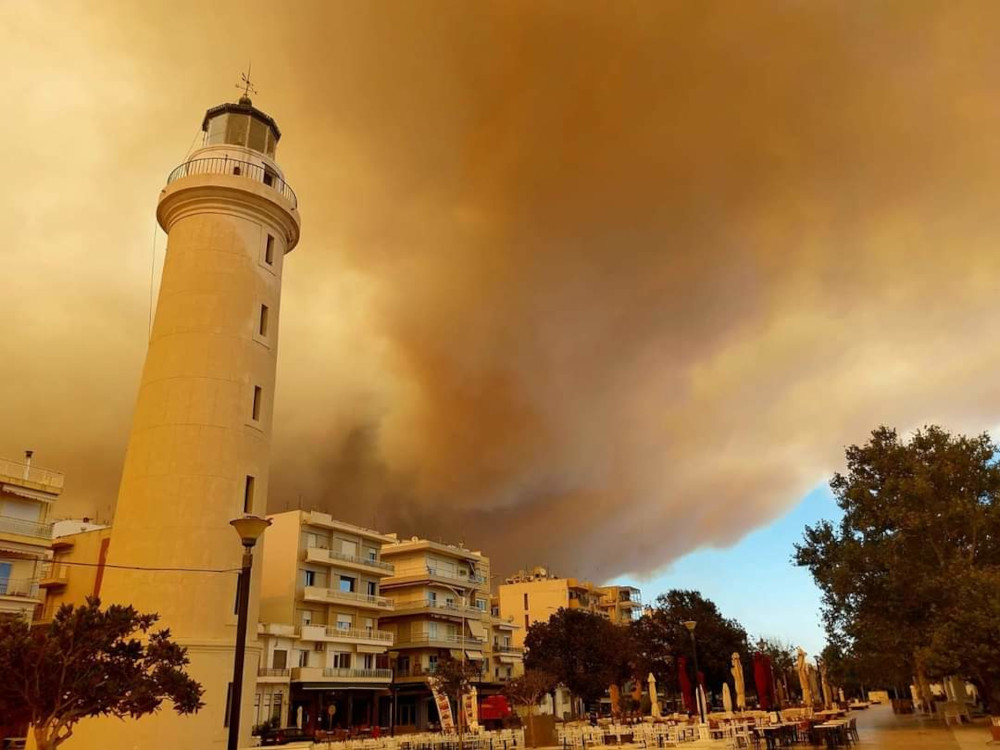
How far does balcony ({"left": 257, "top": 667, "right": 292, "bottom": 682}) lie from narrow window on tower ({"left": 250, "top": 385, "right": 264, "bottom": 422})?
796 inches

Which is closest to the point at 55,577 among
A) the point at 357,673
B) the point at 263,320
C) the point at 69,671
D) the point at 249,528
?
the point at 357,673

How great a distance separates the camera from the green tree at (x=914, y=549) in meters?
27.1

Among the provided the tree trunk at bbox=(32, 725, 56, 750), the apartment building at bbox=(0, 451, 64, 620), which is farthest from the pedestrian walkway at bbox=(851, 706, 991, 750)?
the apartment building at bbox=(0, 451, 64, 620)

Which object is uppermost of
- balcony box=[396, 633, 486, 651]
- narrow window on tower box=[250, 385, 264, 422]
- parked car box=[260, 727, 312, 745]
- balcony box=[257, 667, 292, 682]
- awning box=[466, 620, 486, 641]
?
narrow window on tower box=[250, 385, 264, 422]

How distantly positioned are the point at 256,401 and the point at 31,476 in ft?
60.6

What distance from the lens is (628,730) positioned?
28.9m

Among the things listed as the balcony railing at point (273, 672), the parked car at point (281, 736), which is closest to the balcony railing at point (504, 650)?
the balcony railing at point (273, 672)

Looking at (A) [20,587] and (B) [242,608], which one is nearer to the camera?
(B) [242,608]

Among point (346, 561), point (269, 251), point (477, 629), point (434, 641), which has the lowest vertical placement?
point (434, 641)

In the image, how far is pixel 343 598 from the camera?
1822 inches

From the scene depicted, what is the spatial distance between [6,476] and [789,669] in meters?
87.1

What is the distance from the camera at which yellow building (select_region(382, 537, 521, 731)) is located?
52719mm

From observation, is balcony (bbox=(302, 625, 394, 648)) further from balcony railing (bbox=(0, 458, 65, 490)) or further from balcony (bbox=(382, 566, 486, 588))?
balcony railing (bbox=(0, 458, 65, 490))

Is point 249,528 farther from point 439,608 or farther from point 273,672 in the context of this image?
point 439,608
